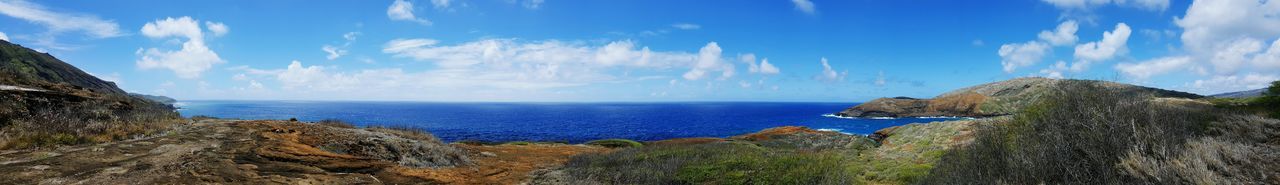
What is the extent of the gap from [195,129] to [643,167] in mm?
16974

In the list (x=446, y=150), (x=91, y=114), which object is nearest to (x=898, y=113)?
(x=446, y=150)

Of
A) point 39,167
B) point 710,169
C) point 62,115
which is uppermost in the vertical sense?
point 62,115

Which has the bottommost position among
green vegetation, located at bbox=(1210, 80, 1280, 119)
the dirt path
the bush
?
the bush

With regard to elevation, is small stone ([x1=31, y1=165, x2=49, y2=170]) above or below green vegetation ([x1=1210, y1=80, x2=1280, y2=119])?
below

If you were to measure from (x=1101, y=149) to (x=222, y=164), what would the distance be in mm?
20157

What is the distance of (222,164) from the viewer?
1367 centimetres

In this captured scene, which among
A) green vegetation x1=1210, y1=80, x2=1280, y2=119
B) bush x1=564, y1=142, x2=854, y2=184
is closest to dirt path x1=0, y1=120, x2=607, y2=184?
bush x1=564, y1=142, x2=854, y2=184

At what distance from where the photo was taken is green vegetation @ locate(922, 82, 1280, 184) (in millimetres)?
9266

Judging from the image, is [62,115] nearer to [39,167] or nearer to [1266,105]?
[39,167]

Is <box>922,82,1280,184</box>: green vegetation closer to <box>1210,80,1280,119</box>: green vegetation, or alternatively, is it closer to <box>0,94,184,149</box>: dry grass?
<box>1210,80,1280,119</box>: green vegetation

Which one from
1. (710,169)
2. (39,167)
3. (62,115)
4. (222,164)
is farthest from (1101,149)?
(62,115)

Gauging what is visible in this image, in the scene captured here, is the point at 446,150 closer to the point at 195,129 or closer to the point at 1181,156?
the point at 195,129

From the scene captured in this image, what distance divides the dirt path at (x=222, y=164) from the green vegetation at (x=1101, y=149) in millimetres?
14223

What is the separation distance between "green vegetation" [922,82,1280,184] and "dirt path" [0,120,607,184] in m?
14.2
